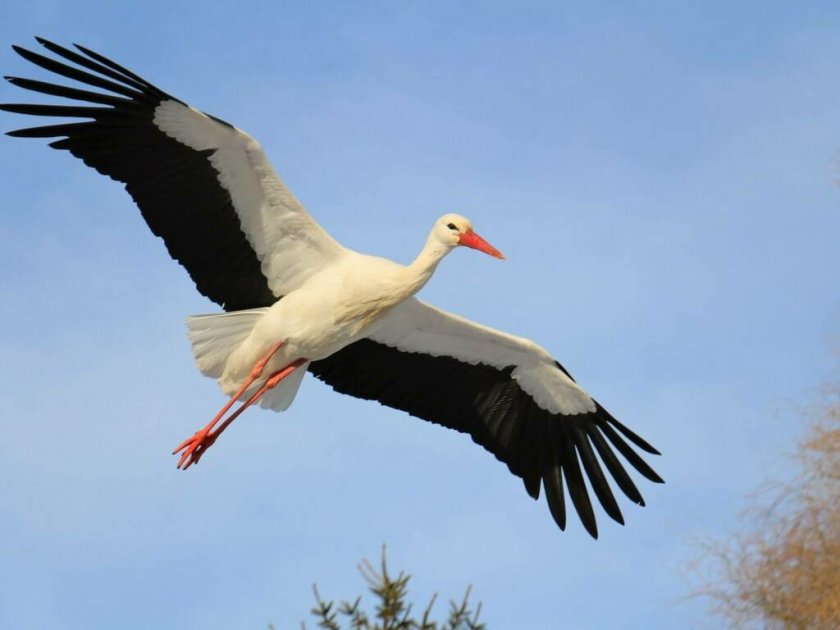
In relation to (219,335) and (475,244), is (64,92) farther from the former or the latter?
(475,244)

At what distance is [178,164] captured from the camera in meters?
8.97

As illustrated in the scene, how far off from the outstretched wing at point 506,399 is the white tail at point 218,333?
3.25ft

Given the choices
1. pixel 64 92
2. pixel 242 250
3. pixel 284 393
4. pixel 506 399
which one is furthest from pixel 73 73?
pixel 506 399

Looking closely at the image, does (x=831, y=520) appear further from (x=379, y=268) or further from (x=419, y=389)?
(x=379, y=268)

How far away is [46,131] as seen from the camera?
8.94 metres

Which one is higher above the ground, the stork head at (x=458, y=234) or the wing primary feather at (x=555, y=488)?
the stork head at (x=458, y=234)

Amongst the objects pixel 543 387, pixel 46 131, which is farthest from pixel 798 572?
pixel 46 131

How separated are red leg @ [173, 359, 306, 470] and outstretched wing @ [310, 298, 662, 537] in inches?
30.1

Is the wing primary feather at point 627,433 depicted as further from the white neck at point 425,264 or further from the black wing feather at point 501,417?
the white neck at point 425,264

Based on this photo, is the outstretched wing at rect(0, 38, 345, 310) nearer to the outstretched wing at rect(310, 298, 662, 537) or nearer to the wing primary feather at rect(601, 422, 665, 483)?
the outstretched wing at rect(310, 298, 662, 537)

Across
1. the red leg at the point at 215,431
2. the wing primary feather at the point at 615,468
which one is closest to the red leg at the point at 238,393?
the red leg at the point at 215,431

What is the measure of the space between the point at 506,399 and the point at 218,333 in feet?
7.16

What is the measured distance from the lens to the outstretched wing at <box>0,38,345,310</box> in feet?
29.1

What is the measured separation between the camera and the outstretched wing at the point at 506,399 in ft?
32.8
